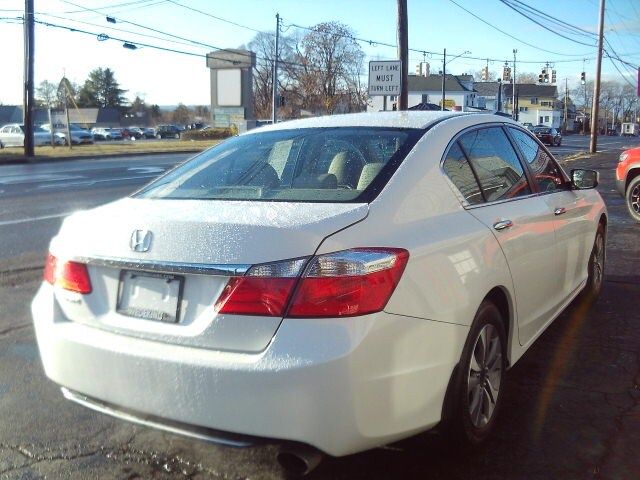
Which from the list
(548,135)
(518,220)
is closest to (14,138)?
A: (548,135)

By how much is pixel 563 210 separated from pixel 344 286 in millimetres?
2512

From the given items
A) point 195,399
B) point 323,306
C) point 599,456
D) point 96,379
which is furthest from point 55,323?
point 599,456

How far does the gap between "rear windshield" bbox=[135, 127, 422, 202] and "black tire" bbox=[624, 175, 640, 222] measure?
27.2 ft

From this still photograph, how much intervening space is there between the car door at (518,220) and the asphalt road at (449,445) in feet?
1.40

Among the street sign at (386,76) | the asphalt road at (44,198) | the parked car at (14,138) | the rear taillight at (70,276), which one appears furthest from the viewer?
the parked car at (14,138)

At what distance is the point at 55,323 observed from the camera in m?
2.92

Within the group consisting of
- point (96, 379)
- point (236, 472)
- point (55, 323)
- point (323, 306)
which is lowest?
point (236, 472)

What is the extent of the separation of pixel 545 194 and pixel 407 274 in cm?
206

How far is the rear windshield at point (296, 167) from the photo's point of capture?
308 cm

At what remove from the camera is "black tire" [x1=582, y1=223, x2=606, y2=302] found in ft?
18.1

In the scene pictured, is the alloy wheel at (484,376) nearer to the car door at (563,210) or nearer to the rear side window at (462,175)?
the rear side window at (462,175)

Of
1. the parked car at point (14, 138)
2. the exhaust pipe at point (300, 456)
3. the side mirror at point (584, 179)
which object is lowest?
the exhaust pipe at point (300, 456)

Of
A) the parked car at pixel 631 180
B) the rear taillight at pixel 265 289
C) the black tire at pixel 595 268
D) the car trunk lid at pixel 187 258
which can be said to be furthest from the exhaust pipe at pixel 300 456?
the parked car at pixel 631 180

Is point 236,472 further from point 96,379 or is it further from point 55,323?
point 55,323
